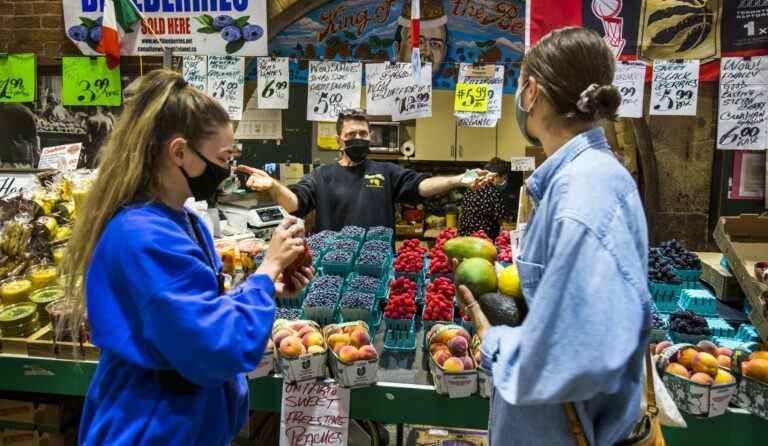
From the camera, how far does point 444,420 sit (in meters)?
2.14

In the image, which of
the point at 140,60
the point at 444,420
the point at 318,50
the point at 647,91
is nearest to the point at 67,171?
the point at 140,60

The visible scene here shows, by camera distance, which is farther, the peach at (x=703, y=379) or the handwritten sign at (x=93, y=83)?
the handwritten sign at (x=93, y=83)

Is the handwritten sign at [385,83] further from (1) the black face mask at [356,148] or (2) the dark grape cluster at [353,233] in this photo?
(2) the dark grape cluster at [353,233]

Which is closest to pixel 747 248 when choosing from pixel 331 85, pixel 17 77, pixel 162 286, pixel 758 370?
pixel 758 370

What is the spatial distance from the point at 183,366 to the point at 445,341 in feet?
3.74

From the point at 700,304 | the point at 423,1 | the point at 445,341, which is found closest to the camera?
the point at 445,341

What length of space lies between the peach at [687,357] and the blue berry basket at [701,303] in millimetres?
684

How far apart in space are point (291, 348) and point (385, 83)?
2528 millimetres

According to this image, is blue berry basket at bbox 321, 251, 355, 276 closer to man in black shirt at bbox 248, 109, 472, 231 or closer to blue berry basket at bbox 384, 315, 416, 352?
blue berry basket at bbox 384, 315, 416, 352

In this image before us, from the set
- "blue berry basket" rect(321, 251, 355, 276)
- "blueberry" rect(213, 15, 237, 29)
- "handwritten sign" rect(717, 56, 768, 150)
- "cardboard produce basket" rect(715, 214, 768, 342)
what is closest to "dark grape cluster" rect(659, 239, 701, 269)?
"cardboard produce basket" rect(715, 214, 768, 342)

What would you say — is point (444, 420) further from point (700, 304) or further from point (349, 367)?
point (700, 304)

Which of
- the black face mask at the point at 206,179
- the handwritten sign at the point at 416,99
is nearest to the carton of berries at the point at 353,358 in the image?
the black face mask at the point at 206,179

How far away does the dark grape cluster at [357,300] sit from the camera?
2.40 m

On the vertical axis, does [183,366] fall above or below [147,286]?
below
